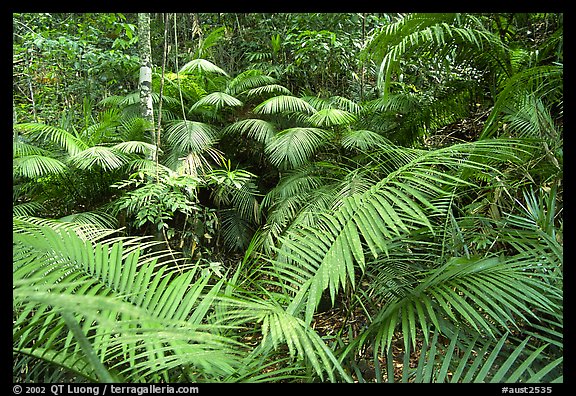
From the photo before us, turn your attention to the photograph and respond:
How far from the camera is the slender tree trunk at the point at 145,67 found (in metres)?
2.49

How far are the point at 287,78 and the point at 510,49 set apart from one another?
7.08ft

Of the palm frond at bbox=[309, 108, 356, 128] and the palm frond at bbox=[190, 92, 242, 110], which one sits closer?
the palm frond at bbox=[309, 108, 356, 128]

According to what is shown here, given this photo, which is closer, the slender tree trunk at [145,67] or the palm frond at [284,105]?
the slender tree trunk at [145,67]

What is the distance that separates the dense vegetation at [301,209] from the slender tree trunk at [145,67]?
0.06 metres

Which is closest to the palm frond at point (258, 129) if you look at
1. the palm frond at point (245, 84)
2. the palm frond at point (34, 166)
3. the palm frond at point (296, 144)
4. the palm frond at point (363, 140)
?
the palm frond at point (296, 144)

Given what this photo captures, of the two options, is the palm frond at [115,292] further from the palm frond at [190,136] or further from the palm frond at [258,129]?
the palm frond at [258,129]

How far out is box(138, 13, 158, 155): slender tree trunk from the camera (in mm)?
2490

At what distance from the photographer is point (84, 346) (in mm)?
623

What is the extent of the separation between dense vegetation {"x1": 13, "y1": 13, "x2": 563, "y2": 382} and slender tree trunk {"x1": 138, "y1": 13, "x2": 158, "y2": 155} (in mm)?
64

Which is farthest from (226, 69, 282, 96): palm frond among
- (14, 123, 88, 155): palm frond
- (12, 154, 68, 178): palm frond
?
(12, 154, 68, 178): palm frond

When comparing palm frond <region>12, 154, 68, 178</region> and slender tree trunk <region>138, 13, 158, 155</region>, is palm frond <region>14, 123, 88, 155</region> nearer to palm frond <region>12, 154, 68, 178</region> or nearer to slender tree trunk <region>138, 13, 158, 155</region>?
palm frond <region>12, 154, 68, 178</region>

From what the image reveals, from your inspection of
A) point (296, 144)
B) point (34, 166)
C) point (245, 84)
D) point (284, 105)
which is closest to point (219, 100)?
point (245, 84)
